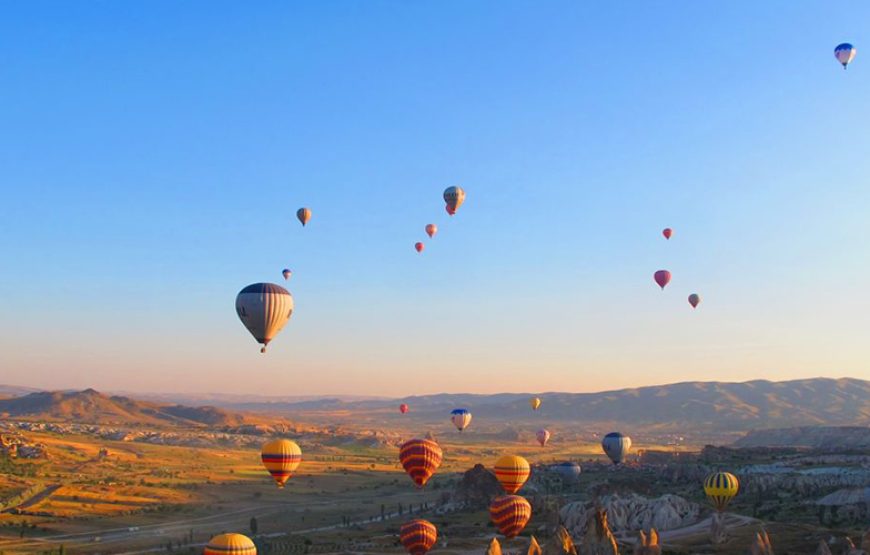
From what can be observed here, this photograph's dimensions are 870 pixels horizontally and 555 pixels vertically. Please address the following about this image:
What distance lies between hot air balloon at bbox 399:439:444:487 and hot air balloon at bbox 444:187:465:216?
28399 millimetres

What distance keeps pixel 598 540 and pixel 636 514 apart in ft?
94.6

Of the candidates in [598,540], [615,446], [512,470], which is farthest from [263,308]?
[615,446]

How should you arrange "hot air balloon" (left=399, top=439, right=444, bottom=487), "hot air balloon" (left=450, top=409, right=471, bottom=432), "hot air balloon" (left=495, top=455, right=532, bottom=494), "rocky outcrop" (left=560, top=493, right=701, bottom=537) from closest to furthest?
"hot air balloon" (left=399, top=439, right=444, bottom=487), "hot air balloon" (left=495, top=455, right=532, bottom=494), "rocky outcrop" (left=560, top=493, right=701, bottom=537), "hot air balloon" (left=450, top=409, right=471, bottom=432)

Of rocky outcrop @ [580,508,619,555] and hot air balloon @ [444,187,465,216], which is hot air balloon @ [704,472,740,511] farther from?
hot air balloon @ [444,187,465,216]

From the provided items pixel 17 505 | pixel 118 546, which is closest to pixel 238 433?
pixel 17 505

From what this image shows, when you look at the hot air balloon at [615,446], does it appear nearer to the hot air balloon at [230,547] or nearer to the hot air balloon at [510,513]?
the hot air balloon at [510,513]

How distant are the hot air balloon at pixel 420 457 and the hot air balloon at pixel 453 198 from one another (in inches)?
1118

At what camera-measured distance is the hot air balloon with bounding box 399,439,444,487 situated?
52500 mm

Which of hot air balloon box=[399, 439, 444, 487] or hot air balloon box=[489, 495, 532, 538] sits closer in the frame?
hot air balloon box=[489, 495, 532, 538]

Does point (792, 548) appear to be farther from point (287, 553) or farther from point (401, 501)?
point (401, 501)

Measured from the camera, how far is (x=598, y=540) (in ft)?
125

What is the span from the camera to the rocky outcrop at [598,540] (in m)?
37.9

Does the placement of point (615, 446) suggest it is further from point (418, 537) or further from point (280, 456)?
point (280, 456)

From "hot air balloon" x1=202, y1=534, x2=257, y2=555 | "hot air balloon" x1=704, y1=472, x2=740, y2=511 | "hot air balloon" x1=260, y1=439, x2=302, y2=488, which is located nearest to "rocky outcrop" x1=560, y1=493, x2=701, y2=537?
"hot air balloon" x1=704, y1=472, x2=740, y2=511
